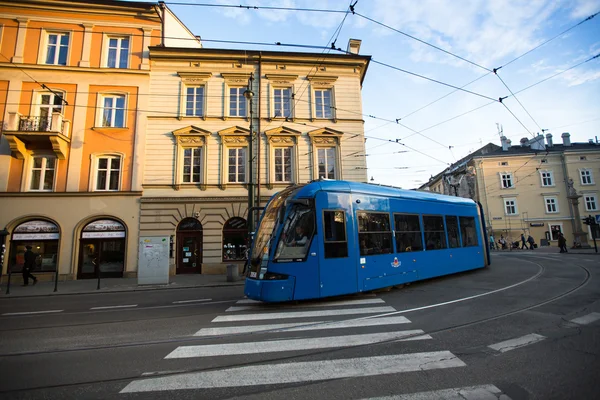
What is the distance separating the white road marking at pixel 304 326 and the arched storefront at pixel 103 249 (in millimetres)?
13405

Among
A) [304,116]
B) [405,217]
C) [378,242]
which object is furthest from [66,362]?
[304,116]

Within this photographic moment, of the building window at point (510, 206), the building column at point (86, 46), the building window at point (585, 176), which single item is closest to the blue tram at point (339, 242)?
the building column at point (86, 46)

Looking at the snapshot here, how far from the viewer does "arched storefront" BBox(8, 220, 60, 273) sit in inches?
609

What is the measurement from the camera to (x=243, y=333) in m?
5.25

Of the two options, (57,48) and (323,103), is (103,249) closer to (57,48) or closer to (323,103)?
(57,48)

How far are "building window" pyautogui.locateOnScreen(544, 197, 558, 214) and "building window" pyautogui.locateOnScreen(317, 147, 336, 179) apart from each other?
35266 mm

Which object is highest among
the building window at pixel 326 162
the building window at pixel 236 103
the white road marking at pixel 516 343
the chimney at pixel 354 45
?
the chimney at pixel 354 45

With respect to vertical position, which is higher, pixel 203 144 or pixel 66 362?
pixel 203 144

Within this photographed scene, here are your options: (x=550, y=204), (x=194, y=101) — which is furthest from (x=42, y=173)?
(x=550, y=204)

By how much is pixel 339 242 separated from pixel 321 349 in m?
3.29

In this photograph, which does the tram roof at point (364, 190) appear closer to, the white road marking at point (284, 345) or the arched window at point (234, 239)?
the white road marking at point (284, 345)

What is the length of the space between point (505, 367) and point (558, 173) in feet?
153

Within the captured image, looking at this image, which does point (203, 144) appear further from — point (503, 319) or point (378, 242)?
point (503, 319)

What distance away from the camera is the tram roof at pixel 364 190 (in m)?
7.40
